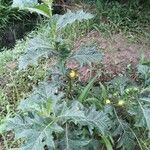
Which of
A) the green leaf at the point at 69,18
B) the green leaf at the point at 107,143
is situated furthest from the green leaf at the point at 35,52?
the green leaf at the point at 107,143

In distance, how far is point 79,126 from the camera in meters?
3.44

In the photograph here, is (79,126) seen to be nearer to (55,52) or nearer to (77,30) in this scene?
(55,52)

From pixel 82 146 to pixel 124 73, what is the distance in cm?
114

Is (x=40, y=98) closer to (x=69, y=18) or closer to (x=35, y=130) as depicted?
(x=35, y=130)

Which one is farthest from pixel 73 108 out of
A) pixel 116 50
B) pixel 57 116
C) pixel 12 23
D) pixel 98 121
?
pixel 12 23

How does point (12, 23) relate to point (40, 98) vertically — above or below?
below

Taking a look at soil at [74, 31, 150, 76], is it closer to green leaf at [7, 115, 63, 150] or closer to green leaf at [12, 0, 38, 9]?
green leaf at [12, 0, 38, 9]

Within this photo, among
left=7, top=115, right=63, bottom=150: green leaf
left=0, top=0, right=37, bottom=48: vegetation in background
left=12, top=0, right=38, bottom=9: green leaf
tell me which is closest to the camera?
left=7, top=115, right=63, bottom=150: green leaf

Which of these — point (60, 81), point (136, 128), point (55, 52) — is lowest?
point (136, 128)

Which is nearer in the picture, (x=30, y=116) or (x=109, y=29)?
(x=30, y=116)

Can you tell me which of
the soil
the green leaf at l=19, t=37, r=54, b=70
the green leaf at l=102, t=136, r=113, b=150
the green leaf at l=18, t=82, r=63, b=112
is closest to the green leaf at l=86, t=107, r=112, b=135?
the green leaf at l=102, t=136, r=113, b=150

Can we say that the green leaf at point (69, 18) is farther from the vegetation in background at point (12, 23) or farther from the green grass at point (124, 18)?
the vegetation in background at point (12, 23)

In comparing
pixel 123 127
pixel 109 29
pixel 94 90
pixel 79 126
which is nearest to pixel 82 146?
pixel 79 126

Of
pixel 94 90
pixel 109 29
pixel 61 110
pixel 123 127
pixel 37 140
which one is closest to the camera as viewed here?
pixel 37 140
